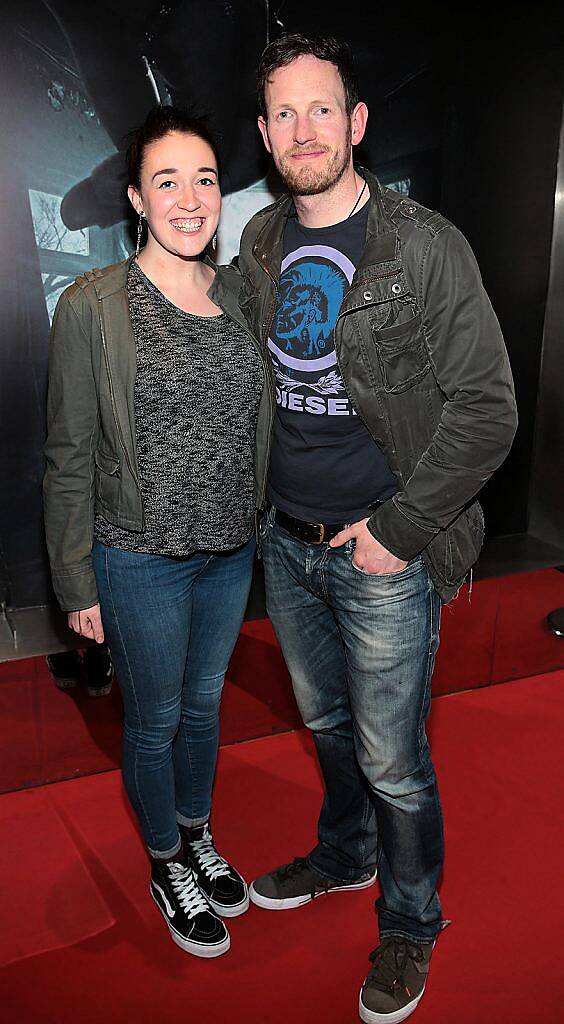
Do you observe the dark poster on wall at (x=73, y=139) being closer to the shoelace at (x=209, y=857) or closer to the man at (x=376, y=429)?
the man at (x=376, y=429)

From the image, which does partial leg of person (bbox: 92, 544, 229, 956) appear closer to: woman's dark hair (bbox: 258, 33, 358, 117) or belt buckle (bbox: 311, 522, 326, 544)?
belt buckle (bbox: 311, 522, 326, 544)

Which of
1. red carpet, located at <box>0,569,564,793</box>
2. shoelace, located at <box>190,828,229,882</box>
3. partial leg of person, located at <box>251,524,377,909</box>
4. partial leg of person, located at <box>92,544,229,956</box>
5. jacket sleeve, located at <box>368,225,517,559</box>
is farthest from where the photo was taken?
red carpet, located at <box>0,569,564,793</box>

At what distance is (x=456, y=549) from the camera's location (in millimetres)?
1812

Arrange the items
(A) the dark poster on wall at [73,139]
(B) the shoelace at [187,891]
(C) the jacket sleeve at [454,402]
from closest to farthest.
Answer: (C) the jacket sleeve at [454,402]
(B) the shoelace at [187,891]
(A) the dark poster on wall at [73,139]

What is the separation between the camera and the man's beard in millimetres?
1684

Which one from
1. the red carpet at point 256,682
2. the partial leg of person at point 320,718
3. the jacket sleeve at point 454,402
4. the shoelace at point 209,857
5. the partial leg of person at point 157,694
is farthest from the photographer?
the red carpet at point 256,682

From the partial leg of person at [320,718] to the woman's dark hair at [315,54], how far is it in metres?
0.89

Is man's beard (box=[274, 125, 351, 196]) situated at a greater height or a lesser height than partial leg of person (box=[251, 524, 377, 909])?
greater

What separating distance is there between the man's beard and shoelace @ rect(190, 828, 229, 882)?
151 centimetres

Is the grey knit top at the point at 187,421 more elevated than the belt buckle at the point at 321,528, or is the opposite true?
the grey knit top at the point at 187,421

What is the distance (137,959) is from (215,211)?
1.64 meters

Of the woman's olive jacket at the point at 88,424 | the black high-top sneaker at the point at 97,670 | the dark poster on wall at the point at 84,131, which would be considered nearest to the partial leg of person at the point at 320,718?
the woman's olive jacket at the point at 88,424

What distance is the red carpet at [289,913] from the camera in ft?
6.32

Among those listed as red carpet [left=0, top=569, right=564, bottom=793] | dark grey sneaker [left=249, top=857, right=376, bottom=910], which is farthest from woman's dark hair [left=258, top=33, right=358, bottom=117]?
dark grey sneaker [left=249, top=857, right=376, bottom=910]
